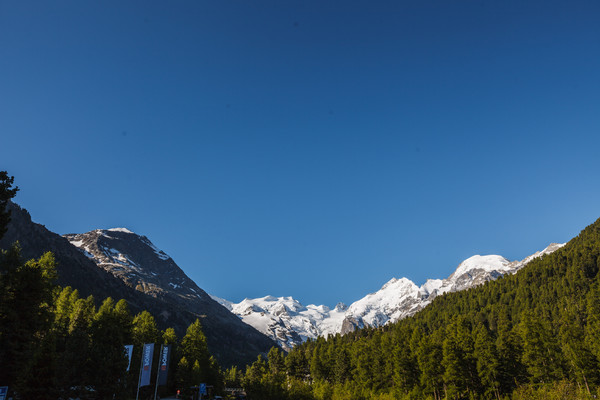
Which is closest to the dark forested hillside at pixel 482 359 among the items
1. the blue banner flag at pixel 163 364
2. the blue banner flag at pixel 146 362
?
the blue banner flag at pixel 163 364

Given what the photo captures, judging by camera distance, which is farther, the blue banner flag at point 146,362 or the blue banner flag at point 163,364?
the blue banner flag at point 163,364

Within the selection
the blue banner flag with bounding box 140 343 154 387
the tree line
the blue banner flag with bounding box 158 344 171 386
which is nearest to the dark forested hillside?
the blue banner flag with bounding box 158 344 171 386

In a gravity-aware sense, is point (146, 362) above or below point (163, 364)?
above

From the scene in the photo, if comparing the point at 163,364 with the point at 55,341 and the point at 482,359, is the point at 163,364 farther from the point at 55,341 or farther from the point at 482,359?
the point at 482,359

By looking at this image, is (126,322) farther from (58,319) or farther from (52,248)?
(52,248)

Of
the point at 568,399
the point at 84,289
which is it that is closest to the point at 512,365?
the point at 568,399

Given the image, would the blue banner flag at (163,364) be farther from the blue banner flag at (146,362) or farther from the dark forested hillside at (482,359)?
the dark forested hillside at (482,359)

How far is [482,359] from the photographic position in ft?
209

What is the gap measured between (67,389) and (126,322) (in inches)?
428

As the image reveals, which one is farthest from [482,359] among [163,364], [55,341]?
[55,341]

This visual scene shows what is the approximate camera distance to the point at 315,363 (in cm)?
10856

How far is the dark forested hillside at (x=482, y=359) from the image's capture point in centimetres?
6072

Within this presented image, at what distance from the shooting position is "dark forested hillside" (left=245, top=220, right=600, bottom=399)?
60.7 meters

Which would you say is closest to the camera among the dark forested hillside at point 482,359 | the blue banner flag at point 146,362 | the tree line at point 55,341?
the tree line at point 55,341
